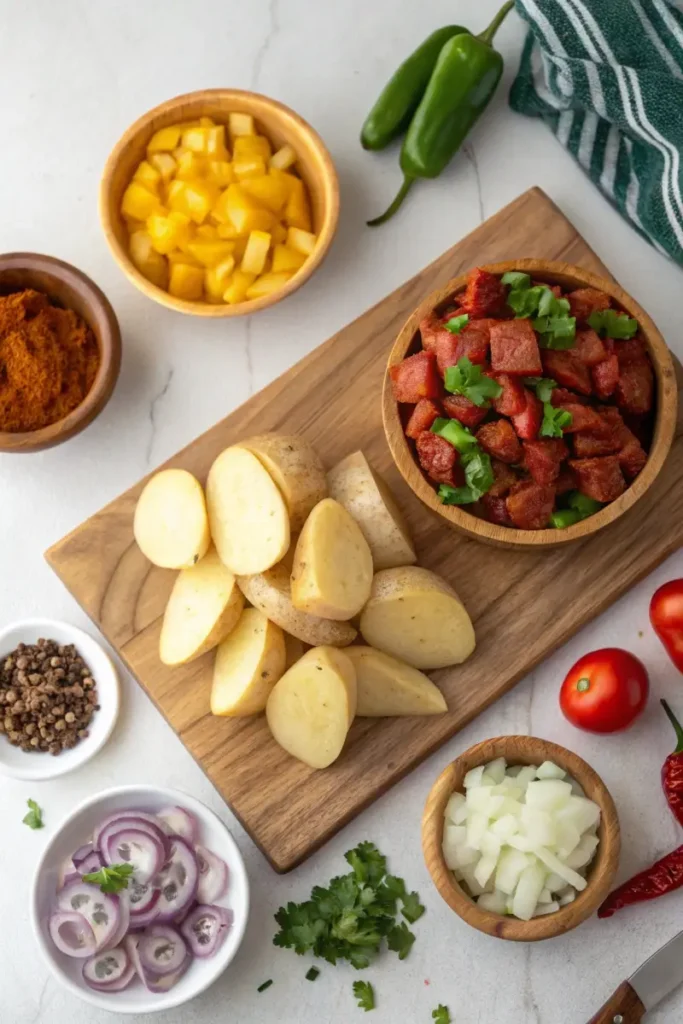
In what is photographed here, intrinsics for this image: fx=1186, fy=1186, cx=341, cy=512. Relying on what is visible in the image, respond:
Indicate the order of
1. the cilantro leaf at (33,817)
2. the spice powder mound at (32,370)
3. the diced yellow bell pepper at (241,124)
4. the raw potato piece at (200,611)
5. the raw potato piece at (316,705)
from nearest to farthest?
1. the raw potato piece at (316,705)
2. the raw potato piece at (200,611)
3. the spice powder mound at (32,370)
4. the cilantro leaf at (33,817)
5. the diced yellow bell pepper at (241,124)

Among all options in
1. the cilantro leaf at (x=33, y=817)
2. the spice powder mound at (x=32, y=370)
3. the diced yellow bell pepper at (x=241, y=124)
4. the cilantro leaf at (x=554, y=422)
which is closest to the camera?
the cilantro leaf at (x=554, y=422)

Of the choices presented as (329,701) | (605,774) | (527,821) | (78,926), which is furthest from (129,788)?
(605,774)

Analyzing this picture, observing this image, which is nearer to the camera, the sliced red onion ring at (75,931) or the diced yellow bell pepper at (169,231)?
the sliced red onion ring at (75,931)

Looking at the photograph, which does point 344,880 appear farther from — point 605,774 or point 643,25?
point 643,25

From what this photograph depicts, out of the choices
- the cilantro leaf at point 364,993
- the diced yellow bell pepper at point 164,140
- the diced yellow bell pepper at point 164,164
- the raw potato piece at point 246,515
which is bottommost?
the cilantro leaf at point 364,993

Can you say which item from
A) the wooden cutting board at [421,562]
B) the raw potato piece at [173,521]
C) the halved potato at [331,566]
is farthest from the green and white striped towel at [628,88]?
the raw potato piece at [173,521]

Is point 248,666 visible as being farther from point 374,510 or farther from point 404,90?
point 404,90

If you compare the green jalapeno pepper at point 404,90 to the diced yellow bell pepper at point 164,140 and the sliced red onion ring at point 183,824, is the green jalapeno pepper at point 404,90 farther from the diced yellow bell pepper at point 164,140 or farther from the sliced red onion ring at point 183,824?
the sliced red onion ring at point 183,824

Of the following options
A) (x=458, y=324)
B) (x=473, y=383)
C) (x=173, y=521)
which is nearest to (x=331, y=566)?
(x=173, y=521)
